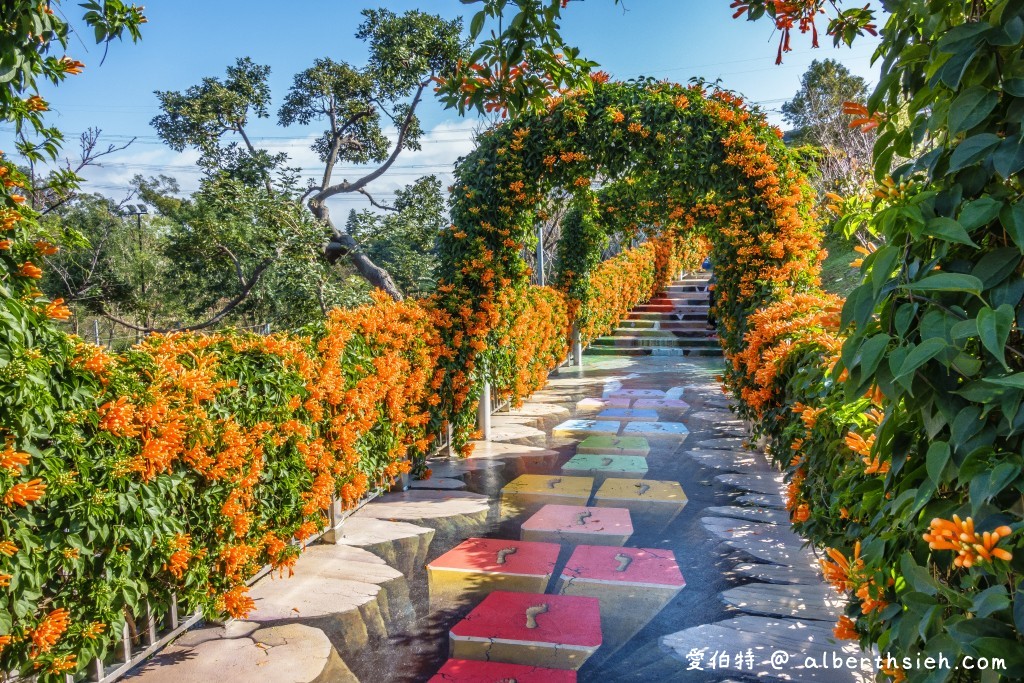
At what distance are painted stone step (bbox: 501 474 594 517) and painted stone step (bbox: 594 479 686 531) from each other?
18 centimetres

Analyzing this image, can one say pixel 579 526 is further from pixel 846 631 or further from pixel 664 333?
pixel 664 333

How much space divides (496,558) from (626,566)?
893 millimetres

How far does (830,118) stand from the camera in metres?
22.7

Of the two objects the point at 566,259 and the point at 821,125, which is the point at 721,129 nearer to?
the point at 566,259

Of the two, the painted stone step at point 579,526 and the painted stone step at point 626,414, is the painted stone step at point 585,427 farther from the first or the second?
the painted stone step at point 579,526

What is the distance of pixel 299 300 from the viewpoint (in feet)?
42.2

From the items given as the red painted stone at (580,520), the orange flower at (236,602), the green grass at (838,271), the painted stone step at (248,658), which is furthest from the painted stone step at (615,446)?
the green grass at (838,271)

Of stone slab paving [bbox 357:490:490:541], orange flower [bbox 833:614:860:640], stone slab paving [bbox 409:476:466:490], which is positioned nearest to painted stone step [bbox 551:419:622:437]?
stone slab paving [bbox 409:476:466:490]

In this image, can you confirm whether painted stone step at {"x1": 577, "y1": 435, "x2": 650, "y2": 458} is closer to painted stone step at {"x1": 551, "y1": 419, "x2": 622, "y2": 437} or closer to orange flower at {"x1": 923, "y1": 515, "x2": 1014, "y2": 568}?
painted stone step at {"x1": 551, "y1": 419, "x2": 622, "y2": 437}

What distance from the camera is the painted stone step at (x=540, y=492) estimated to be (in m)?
5.35

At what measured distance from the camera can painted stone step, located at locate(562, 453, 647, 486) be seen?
20.3 ft

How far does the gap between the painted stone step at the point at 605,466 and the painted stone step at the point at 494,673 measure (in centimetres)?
303

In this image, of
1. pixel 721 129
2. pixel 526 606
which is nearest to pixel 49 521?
pixel 526 606

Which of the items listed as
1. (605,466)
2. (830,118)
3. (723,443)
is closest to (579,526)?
(605,466)
